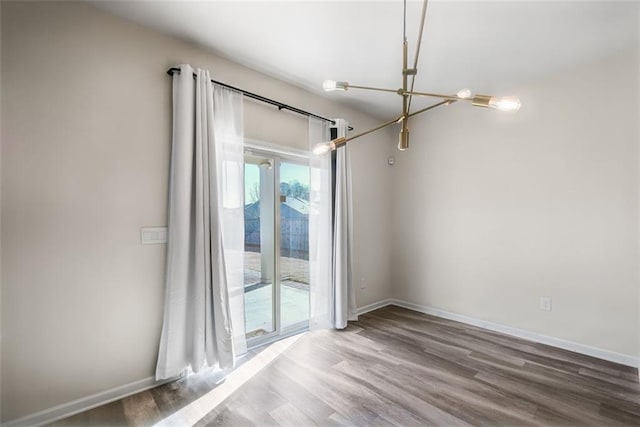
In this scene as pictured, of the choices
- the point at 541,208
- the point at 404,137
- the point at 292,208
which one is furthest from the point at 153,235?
the point at 541,208

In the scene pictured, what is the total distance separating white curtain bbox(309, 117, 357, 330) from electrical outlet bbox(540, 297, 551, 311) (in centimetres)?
205

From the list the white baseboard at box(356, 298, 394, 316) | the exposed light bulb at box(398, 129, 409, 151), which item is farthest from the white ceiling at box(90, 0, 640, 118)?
the white baseboard at box(356, 298, 394, 316)

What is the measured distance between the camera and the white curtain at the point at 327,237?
336 centimetres

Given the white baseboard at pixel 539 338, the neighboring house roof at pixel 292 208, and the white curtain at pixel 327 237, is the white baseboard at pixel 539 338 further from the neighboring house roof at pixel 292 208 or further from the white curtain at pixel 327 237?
the neighboring house roof at pixel 292 208

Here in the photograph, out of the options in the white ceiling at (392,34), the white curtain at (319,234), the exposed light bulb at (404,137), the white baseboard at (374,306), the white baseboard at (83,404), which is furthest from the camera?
the white baseboard at (374,306)

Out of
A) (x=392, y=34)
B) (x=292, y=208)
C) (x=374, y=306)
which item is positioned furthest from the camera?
(x=374, y=306)

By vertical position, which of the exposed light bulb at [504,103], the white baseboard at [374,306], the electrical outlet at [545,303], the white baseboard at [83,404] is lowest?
the white baseboard at [374,306]

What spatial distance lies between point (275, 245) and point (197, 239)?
103 cm

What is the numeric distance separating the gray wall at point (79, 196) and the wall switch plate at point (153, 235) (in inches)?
1.5

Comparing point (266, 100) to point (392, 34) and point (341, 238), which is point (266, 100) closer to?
point (392, 34)

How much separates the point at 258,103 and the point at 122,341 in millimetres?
2319

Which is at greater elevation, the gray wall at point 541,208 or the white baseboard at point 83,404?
the gray wall at point 541,208

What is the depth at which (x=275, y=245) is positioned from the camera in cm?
320

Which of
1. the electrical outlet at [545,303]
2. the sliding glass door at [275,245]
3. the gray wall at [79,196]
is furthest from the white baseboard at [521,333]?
the gray wall at [79,196]
